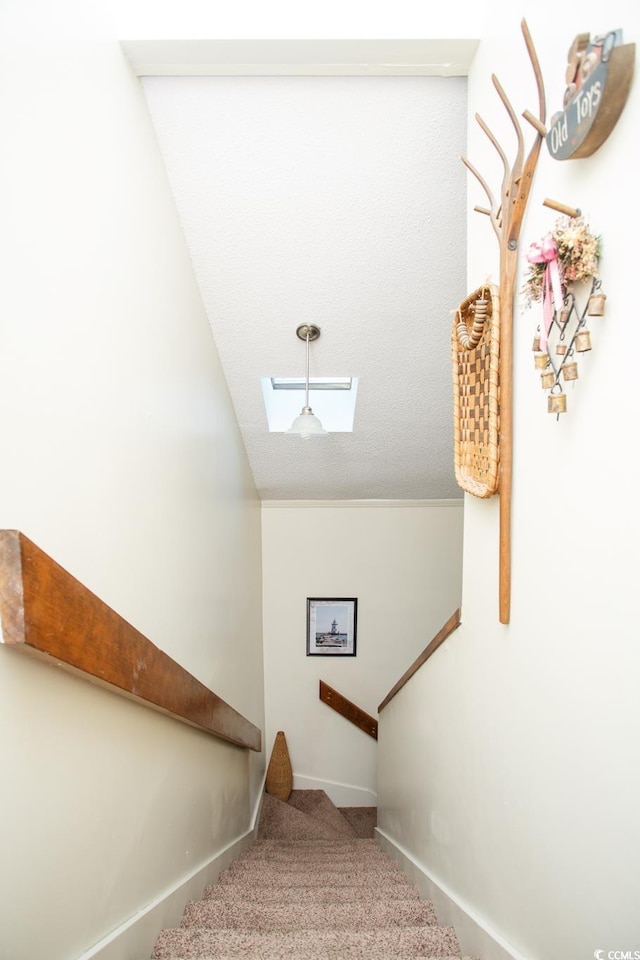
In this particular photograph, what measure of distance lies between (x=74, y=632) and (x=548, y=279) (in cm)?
122

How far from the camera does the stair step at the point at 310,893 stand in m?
2.53

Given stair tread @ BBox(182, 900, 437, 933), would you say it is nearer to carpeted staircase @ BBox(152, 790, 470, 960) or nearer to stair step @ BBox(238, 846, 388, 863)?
carpeted staircase @ BBox(152, 790, 470, 960)

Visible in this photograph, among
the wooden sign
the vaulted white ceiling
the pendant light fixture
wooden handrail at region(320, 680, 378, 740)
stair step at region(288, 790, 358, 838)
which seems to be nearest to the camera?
the wooden sign

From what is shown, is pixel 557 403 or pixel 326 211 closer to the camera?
pixel 557 403

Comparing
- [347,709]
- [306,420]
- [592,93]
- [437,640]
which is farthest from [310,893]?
[592,93]

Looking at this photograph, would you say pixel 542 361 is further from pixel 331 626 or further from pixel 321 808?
pixel 321 808

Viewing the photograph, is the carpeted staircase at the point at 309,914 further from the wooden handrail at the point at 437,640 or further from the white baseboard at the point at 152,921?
the wooden handrail at the point at 437,640

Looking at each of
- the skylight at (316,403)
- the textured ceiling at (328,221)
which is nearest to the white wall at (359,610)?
the skylight at (316,403)

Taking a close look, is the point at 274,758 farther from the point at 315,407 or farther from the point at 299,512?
the point at 315,407

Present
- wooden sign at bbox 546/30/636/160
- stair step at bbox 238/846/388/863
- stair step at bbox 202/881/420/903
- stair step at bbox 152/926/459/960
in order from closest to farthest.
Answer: wooden sign at bbox 546/30/636/160 < stair step at bbox 152/926/459/960 < stair step at bbox 202/881/420/903 < stair step at bbox 238/846/388/863

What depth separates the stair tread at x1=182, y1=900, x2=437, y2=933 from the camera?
87.4 inches

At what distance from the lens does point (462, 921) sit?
1989mm

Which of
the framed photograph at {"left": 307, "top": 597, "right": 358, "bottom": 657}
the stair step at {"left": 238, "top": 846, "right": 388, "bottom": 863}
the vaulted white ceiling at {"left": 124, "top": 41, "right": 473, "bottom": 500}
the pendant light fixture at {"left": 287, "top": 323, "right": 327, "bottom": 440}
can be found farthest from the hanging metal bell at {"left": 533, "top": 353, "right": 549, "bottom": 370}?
the framed photograph at {"left": 307, "top": 597, "right": 358, "bottom": 657}

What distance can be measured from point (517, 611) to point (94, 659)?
103cm
